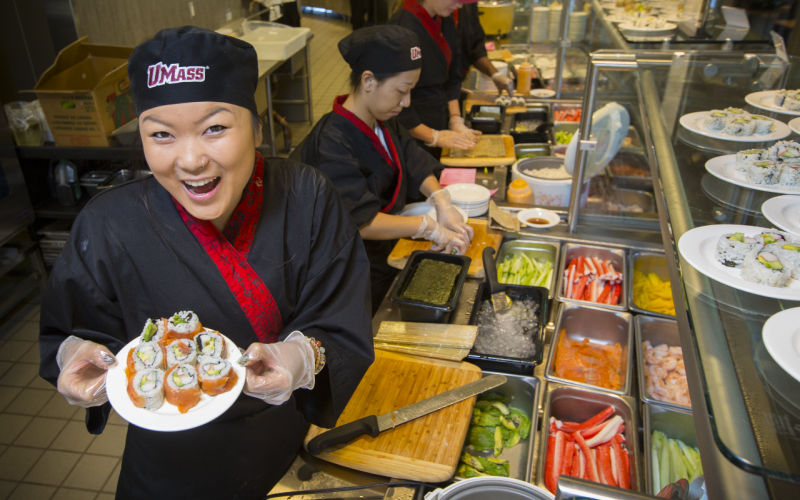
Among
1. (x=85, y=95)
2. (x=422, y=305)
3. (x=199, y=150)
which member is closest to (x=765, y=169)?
(x=422, y=305)

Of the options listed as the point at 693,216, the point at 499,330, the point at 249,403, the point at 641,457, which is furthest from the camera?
the point at 499,330

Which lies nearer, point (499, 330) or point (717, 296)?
point (717, 296)

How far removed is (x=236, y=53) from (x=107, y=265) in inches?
24.8

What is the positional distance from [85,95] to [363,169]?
243 centimetres

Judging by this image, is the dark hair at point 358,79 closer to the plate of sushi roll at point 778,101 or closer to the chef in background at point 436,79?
the chef in background at point 436,79

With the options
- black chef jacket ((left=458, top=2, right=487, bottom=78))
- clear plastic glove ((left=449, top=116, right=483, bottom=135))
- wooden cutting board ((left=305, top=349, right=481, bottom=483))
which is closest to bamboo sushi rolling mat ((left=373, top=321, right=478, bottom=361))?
wooden cutting board ((left=305, top=349, right=481, bottom=483))

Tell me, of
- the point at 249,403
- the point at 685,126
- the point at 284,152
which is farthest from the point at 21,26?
the point at 685,126

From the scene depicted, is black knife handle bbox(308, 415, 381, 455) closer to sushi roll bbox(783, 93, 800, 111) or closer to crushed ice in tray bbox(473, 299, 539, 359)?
crushed ice in tray bbox(473, 299, 539, 359)

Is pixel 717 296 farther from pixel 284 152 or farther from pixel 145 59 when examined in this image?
pixel 284 152

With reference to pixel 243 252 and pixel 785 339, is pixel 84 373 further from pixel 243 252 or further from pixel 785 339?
pixel 785 339

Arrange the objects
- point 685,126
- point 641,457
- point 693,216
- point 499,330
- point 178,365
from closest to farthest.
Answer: point 178,365 → point 693,216 → point 641,457 → point 685,126 → point 499,330

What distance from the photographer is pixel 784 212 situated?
1.33m

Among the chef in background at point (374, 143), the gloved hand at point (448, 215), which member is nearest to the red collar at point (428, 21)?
the chef in background at point (374, 143)

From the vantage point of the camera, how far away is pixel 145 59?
4.06 ft
